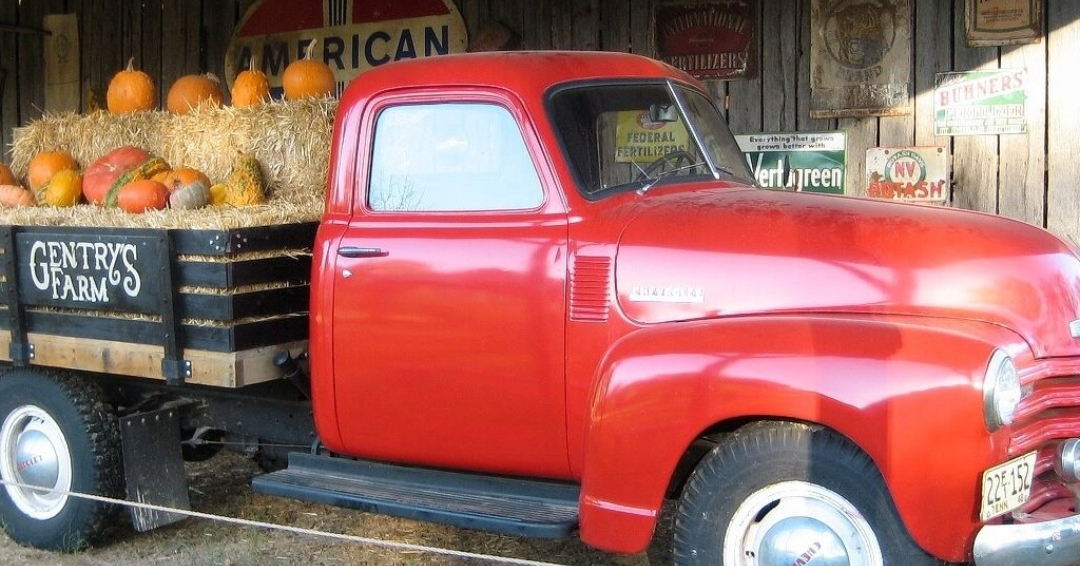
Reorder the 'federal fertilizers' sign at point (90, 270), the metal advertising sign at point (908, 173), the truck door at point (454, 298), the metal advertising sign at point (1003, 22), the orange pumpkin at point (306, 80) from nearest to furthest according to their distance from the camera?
the truck door at point (454, 298), the 'federal fertilizers' sign at point (90, 270), the orange pumpkin at point (306, 80), the metal advertising sign at point (1003, 22), the metal advertising sign at point (908, 173)

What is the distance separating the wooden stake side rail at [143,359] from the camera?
14.5ft

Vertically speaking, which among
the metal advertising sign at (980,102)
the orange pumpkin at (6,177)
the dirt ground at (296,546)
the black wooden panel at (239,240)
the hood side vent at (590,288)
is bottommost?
the dirt ground at (296,546)

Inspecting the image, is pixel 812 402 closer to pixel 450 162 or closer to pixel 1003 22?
pixel 450 162

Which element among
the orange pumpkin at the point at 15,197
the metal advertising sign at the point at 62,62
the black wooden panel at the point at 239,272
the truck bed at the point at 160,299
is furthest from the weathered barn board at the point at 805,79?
the metal advertising sign at the point at 62,62

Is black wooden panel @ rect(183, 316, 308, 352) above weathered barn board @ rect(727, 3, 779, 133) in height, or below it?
→ below

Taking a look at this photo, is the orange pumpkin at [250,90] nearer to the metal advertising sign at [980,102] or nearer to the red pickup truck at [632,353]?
the red pickup truck at [632,353]

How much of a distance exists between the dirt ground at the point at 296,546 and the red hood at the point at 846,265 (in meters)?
1.66

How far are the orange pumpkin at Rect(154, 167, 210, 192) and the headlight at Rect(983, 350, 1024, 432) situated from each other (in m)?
3.61

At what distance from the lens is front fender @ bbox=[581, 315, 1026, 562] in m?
3.14

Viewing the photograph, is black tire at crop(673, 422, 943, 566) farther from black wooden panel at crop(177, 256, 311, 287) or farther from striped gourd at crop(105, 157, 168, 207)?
striped gourd at crop(105, 157, 168, 207)

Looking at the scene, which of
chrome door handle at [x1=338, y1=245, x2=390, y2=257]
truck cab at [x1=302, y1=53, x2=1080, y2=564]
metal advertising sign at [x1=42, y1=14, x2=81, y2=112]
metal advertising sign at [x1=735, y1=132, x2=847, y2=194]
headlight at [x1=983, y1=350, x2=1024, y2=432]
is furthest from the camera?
metal advertising sign at [x1=42, y1=14, x2=81, y2=112]

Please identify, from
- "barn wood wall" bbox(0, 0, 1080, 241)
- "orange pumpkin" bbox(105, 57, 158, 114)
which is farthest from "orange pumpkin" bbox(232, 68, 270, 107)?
"barn wood wall" bbox(0, 0, 1080, 241)

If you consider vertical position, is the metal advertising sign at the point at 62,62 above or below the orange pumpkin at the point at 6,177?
above

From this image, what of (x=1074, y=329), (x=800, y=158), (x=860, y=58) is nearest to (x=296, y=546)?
(x=1074, y=329)
